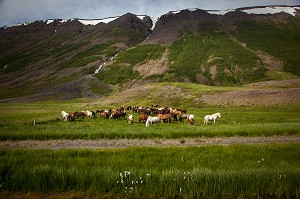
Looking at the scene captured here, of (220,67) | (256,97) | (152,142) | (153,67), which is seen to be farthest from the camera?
(153,67)

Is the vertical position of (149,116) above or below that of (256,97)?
below

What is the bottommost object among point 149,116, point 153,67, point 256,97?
point 149,116

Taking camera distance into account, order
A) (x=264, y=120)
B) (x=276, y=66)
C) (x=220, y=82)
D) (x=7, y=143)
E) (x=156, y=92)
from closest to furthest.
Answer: (x=7, y=143), (x=264, y=120), (x=156, y=92), (x=220, y=82), (x=276, y=66)

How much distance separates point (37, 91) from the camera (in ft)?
525

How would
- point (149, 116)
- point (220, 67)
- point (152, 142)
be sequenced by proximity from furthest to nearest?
point (220, 67) < point (149, 116) < point (152, 142)

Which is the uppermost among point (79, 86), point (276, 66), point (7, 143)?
point (276, 66)

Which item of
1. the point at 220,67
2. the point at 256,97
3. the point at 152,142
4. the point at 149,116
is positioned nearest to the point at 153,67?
the point at 220,67

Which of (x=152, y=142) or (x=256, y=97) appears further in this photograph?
(x=256, y=97)

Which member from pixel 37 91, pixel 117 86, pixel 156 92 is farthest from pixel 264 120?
pixel 37 91

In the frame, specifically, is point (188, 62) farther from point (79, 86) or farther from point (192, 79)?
point (79, 86)

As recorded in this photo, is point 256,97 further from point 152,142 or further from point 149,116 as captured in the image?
point 152,142

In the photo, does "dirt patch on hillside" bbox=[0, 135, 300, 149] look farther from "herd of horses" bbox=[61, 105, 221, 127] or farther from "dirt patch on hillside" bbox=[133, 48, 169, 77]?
"dirt patch on hillside" bbox=[133, 48, 169, 77]

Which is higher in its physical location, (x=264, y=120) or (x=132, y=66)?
(x=132, y=66)

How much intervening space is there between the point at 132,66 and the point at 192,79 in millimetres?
52452
